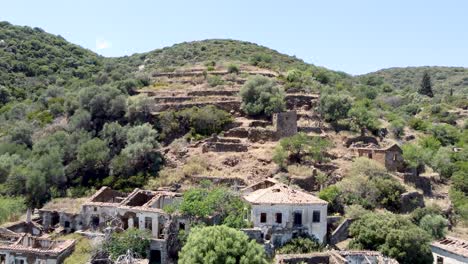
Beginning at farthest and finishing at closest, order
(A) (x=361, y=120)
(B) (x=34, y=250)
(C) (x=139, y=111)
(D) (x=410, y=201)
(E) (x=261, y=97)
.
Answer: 1. (C) (x=139, y=111)
2. (E) (x=261, y=97)
3. (A) (x=361, y=120)
4. (D) (x=410, y=201)
5. (B) (x=34, y=250)

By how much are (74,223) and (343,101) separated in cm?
2294

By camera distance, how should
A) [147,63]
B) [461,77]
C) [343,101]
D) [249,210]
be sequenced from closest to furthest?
[249,210], [343,101], [147,63], [461,77]

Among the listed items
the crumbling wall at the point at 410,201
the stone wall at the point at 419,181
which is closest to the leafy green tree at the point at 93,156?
the crumbling wall at the point at 410,201

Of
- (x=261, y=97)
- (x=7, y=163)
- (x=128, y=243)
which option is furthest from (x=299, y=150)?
(x=7, y=163)

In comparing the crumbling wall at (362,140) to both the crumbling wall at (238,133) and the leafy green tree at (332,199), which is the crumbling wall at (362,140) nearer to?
the crumbling wall at (238,133)

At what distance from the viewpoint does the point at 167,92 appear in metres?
50.1

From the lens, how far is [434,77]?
115 m

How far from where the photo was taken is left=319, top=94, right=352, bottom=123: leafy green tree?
1714 inches

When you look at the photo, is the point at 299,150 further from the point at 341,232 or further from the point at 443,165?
the point at 443,165

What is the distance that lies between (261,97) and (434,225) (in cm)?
1751

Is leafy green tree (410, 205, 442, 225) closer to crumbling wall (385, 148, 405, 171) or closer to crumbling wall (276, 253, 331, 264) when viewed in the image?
crumbling wall (385, 148, 405, 171)

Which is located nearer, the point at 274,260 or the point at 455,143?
the point at 274,260

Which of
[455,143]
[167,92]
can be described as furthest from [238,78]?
[455,143]

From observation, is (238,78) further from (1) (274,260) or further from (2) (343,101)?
(1) (274,260)
